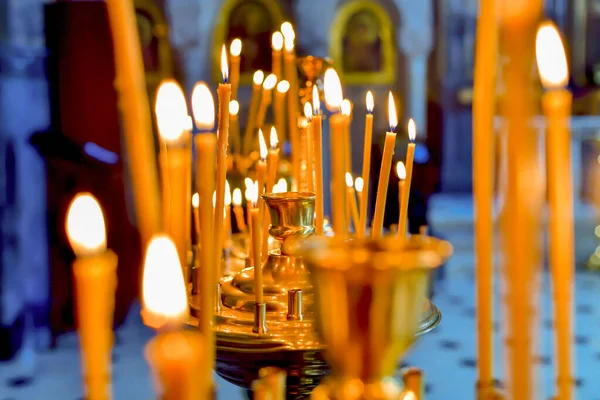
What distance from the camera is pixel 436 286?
502 cm

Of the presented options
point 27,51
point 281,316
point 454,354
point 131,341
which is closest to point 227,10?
point 27,51

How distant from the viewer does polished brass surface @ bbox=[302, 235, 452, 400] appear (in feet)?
1.13

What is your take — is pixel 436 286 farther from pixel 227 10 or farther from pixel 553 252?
pixel 553 252

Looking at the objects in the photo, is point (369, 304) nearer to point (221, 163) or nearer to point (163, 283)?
point (163, 283)

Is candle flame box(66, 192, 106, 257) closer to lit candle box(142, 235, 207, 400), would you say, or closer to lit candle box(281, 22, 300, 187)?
lit candle box(142, 235, 207, 400)

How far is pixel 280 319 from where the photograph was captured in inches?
28.7

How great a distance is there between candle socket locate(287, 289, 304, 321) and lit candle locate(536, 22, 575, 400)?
1.24 ft

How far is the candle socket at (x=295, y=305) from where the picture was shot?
0.72m

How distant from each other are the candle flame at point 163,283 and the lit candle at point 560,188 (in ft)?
0.66

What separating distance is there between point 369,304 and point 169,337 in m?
0.12

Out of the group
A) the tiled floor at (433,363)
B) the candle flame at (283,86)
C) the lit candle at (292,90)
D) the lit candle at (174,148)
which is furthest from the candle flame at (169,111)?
the tiled floor at (433,363)

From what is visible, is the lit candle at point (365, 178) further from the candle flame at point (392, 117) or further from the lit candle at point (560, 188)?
the lit candle at point (560, 188)

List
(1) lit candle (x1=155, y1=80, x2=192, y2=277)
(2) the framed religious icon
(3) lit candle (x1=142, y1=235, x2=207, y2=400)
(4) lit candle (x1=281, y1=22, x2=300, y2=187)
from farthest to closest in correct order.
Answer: (2) the framed religious icon
(4) lit candle (x1=281, y1=22, x2=300, y2=187)
(1) lit candle (x1=155, y1=80, x2=192, y2=277)
(3) lit candle (x1=142, y1=235, x2=207, y2=400)

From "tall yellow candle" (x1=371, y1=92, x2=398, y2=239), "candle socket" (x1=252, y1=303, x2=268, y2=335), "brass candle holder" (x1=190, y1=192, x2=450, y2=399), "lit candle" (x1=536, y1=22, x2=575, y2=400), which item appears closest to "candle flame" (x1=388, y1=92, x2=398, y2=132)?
"tall yellow candle" (x1=371, y1=92, x2=398, y2=239)
